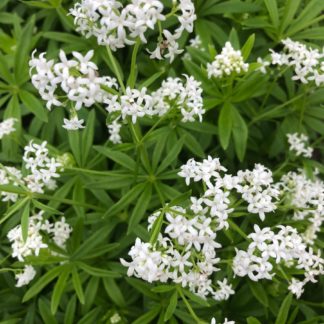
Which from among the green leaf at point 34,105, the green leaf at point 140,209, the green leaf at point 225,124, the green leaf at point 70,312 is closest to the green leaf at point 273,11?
the green leaf at point 225,124

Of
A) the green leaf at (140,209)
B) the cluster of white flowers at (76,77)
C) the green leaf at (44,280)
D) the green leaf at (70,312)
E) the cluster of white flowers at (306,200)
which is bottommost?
the green leaf at (70,312)

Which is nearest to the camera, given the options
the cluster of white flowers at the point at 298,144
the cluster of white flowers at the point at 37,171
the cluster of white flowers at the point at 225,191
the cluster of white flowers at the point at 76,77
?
the cluster of white flowers at the point at 76,77

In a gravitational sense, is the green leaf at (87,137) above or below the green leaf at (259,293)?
above

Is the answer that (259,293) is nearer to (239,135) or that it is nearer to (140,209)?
(140,209)

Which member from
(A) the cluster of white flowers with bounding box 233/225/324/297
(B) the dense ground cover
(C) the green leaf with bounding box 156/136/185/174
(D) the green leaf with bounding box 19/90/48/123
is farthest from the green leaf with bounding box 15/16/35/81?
(A) the cluster of white flowers with bounding box 233/225/324/297

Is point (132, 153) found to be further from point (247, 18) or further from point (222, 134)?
point (247, 18)

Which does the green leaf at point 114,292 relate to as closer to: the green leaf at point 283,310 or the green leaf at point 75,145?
the green leaf at point 75,145
